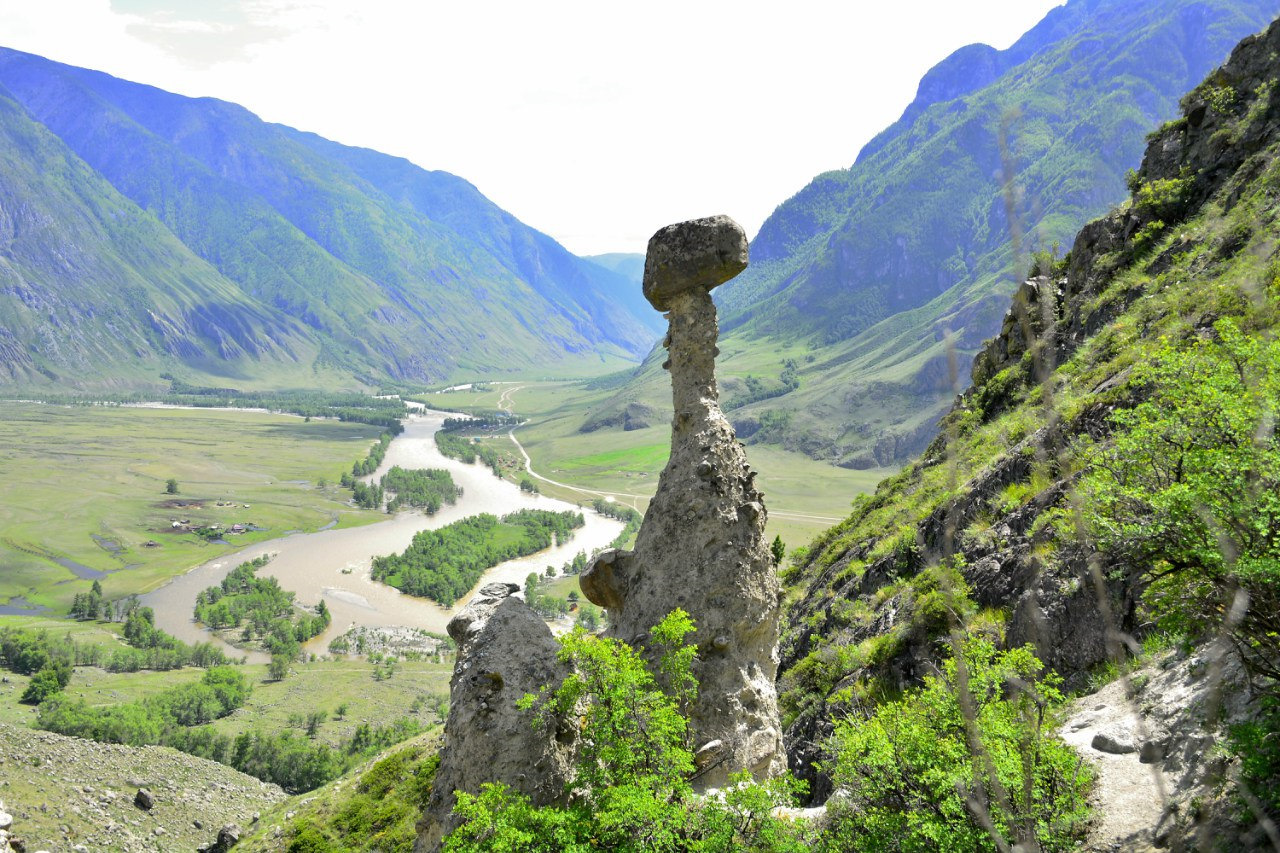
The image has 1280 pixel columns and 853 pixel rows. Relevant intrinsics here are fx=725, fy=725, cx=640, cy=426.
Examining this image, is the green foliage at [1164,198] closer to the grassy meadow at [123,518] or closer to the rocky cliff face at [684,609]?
the rocky cliff face at [684,609]

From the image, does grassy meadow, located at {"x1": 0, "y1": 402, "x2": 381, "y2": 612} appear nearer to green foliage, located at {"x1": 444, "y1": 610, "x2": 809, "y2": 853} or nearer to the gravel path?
green foliage, located at {"x1": 444, "y1": 610, "x2": 809, "y2": 853}

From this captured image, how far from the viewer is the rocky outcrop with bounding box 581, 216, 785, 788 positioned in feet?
48.2

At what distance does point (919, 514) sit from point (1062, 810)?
66.2 feet

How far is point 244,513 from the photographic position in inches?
6560

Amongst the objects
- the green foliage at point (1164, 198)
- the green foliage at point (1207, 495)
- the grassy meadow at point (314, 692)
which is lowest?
the grassy meadow at point (314, 692)

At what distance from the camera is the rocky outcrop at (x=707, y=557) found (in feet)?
48.2

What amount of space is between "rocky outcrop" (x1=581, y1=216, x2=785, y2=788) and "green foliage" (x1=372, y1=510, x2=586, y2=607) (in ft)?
368

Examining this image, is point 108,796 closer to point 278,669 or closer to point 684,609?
point 684,609

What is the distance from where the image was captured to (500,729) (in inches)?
475

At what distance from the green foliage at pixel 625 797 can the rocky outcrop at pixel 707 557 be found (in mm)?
3311

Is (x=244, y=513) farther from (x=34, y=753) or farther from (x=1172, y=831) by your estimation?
(x=1172, y=831)

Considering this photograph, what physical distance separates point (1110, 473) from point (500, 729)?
32.8 feet

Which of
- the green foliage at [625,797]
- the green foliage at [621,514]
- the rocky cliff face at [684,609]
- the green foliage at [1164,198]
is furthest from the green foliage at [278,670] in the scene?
the green foliage at [1164,198]

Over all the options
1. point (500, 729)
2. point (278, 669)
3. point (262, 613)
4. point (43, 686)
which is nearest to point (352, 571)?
point (262, 613)
